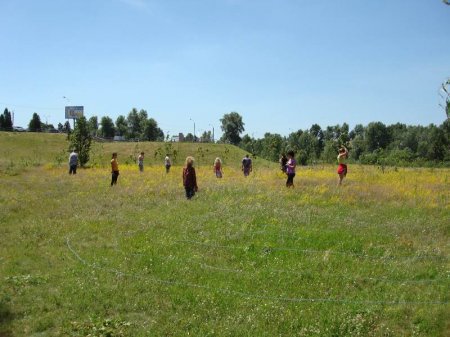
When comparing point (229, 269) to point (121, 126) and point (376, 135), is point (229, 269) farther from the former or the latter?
point (376, 135)

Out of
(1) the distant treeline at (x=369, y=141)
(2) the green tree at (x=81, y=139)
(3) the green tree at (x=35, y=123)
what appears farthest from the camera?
(3) the green tree at (x=35, y=123)

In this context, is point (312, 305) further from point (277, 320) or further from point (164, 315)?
point (164, 315)

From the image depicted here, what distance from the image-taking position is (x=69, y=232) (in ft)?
39.7

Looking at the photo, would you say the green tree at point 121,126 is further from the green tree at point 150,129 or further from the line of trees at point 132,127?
the green tree at point 150,129

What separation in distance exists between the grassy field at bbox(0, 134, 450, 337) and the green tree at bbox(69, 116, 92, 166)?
32008 mm

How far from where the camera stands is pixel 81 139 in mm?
46969

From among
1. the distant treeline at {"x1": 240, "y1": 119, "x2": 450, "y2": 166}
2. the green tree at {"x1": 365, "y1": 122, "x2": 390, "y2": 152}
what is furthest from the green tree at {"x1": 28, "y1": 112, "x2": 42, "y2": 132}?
the green tree at {"x1": 365, "y1": 122, "x2": 390, "y2": 152}

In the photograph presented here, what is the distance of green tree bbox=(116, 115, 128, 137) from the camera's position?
443ft

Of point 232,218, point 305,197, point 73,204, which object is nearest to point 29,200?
point 73,204

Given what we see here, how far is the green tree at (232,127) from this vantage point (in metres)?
135

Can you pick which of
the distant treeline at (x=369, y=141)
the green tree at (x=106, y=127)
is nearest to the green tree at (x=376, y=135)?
the distant treeline at (x=369, y=141)

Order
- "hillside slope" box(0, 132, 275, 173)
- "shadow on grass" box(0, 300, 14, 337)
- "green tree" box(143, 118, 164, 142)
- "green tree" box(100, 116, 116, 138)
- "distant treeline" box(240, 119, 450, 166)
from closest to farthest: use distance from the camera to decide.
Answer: "shadow on grass" box(0, 300, 14, 337) → "hillside slope" box(0, 132, 275, 173) → "distant treeline" box(240, 119, 450, 166) → "green tree" box(143, 118, 164, 142) → "green tree" box(100, 116, 116, 138)

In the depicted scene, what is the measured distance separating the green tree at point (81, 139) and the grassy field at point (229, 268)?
3201 centimetres

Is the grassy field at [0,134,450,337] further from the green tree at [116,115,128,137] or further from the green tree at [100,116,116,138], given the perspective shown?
the green tree at [116,115,128,137]
